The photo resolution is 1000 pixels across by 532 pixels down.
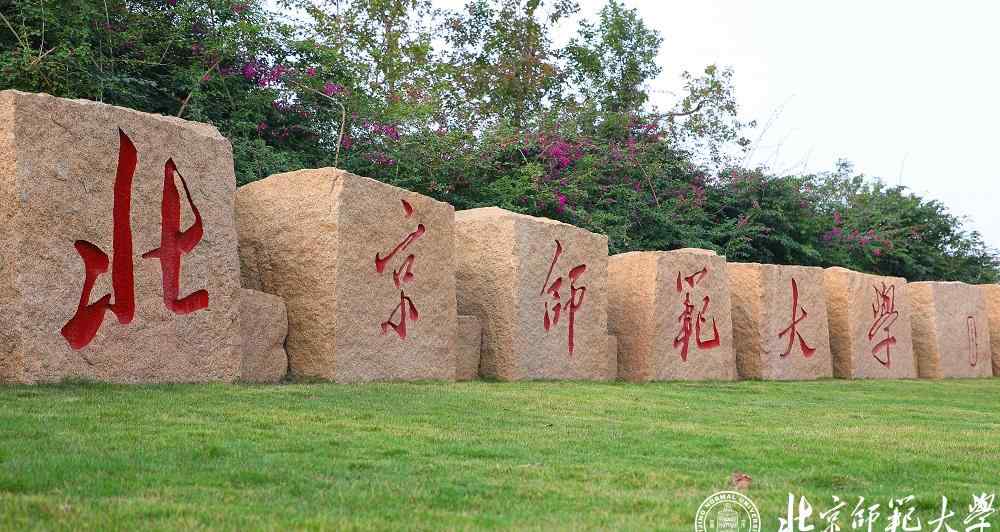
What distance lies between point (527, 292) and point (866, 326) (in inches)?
245

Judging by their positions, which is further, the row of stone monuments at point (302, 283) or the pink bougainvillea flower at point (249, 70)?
the pink bougainvillea flower at point (249, 70)

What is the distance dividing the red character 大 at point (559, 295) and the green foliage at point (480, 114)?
302 centimetres

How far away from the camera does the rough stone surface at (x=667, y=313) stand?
9.91 metres

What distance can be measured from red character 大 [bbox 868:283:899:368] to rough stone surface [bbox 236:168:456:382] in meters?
7.46

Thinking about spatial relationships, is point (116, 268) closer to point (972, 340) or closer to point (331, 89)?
point (331, 89)

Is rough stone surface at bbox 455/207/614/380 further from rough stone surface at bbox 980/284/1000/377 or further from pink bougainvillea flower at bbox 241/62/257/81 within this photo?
rough stone surface at bbox 980/284/1000/377

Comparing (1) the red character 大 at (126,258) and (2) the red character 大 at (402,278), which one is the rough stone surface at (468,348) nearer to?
(2) the red character 大 at (402,278)

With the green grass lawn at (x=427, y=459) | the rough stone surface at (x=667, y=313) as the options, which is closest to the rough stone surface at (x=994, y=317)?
the rough stone surface at (x=667, y=313)

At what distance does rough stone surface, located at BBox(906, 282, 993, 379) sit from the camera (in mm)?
14266

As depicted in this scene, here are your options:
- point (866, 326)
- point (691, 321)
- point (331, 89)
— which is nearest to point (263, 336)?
point (691, 321)

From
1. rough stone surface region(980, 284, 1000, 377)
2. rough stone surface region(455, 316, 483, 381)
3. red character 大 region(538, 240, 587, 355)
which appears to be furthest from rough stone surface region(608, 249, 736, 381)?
rough stone surface region(980, 284, 1000, 377)

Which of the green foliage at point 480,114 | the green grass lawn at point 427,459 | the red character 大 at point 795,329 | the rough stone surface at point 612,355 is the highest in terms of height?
the green foliage at point 480,114

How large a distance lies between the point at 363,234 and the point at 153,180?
1.63 m

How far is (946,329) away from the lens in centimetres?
1448
